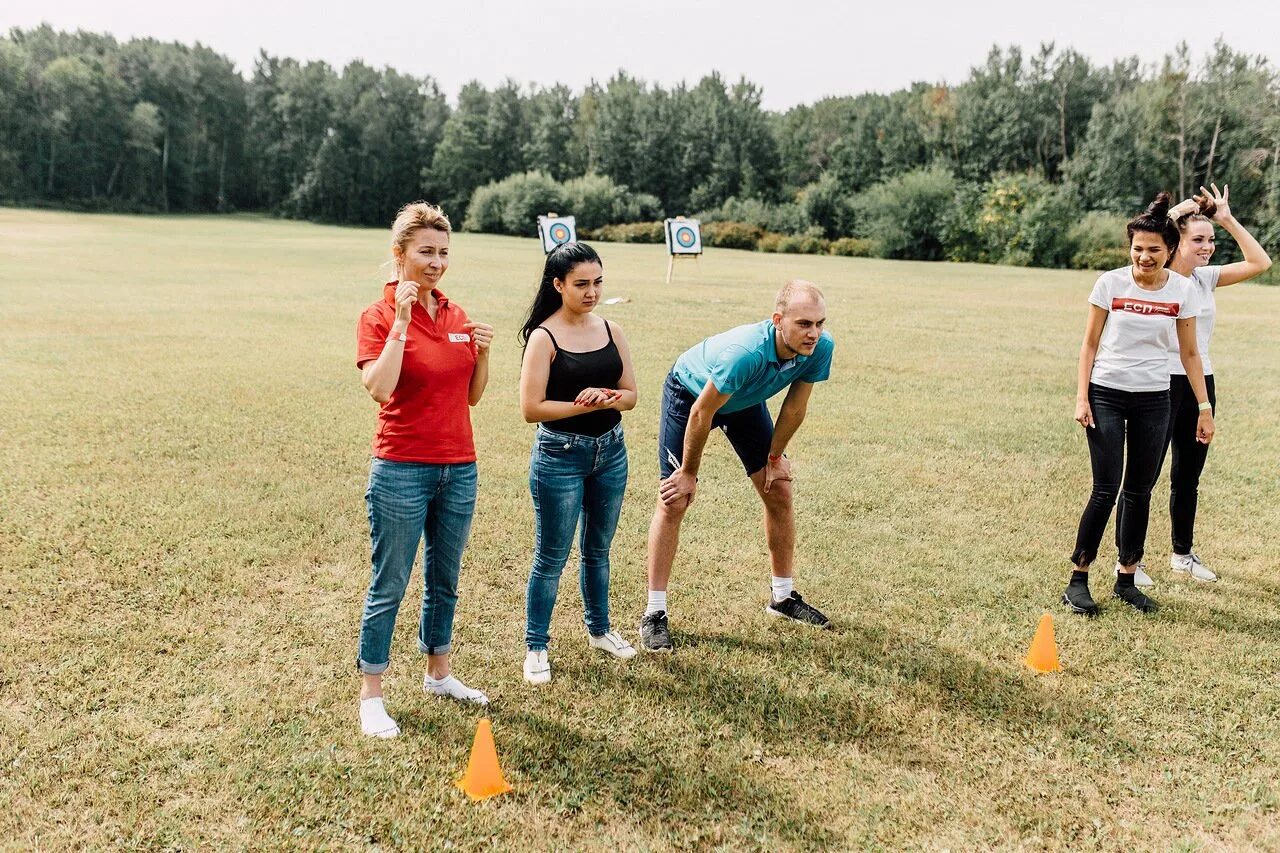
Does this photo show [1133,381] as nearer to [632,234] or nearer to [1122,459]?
[1122,459]

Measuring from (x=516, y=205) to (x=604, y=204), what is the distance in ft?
20.9

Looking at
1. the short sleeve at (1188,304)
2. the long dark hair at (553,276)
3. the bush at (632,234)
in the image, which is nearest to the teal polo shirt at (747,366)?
the long dark hair at (553,276)

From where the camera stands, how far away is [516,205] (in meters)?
59.3

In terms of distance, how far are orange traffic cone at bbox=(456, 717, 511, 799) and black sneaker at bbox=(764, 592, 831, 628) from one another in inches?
82.2

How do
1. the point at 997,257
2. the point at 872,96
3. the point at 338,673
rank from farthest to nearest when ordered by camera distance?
the point at 872,96 < the point at 997,257 < the point at 338,673

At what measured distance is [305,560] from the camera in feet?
17.9

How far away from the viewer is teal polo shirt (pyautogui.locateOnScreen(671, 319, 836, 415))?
395 cm

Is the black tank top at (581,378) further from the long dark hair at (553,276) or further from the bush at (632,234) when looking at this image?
the bush at (632,234)

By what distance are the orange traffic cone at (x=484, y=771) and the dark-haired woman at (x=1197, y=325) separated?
4.26 meters

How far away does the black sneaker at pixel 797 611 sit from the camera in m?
4.77

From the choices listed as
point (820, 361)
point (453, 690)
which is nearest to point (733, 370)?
point (820, 361)

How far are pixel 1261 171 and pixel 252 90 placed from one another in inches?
3395

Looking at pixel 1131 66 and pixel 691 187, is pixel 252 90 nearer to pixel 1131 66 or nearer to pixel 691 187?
pixel 691 187

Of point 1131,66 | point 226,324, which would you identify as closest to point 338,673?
point 226,324
